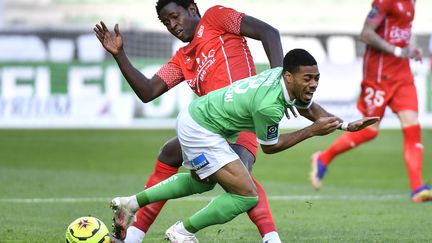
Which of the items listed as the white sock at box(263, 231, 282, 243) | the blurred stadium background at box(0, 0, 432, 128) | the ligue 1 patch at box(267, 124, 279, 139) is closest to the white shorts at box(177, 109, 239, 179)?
the ligue 1 patch at box(267, 124, 279, 139)

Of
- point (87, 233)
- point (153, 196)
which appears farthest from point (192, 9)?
point (87, 233)

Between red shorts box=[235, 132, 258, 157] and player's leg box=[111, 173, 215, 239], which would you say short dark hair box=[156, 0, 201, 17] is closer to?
red shorts box=[235, 132, 258, 157]

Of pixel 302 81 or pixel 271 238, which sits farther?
pixel 271 238

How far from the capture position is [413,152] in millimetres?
12547

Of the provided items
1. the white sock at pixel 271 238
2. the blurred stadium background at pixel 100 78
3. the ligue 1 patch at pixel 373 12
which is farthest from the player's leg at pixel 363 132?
the blurred stadium background at pixel 100 78

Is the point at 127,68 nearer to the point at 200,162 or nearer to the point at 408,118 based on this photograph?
the point at 200,162

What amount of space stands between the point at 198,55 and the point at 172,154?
854 mm

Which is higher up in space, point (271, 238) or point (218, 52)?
point (218, 52)

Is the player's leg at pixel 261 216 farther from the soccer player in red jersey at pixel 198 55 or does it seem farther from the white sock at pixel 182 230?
the white sock at pixel 182 230

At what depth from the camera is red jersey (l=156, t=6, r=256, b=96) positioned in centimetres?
854

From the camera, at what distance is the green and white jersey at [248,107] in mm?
7484

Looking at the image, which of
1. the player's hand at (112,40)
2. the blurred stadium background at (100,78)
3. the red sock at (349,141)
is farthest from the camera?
the blurred stadium background at (100,78)

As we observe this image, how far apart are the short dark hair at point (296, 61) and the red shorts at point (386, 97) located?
5.41 meters

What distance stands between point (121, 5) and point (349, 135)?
25.9m
